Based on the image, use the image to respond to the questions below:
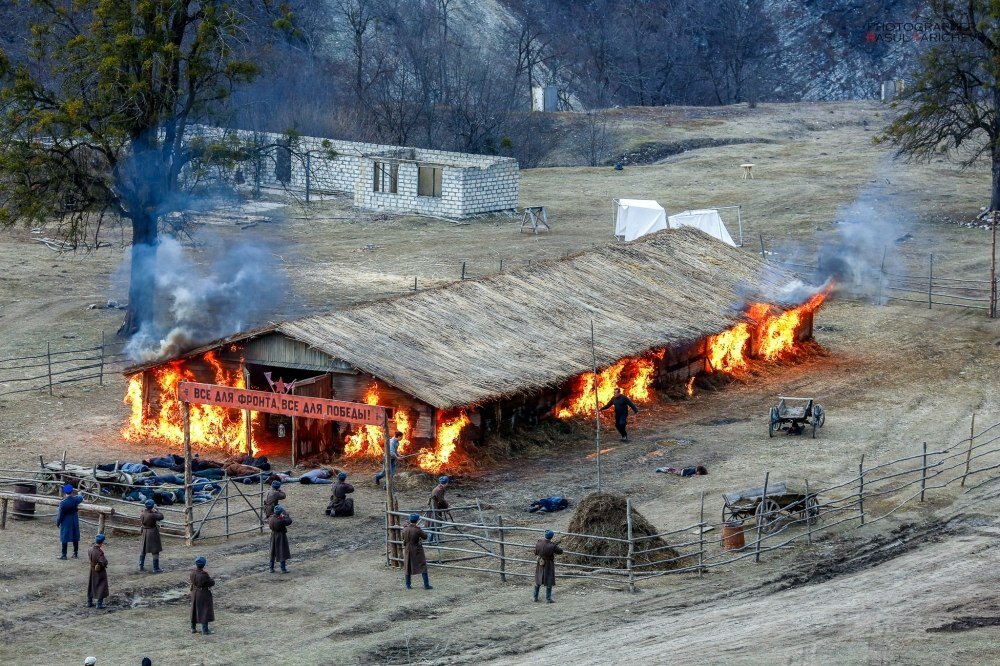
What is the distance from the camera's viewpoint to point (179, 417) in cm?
3216

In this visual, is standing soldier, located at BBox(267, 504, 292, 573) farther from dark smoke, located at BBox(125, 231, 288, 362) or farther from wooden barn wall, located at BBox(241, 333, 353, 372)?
dark smoke, located at BBox(125, 231, 288, 362)

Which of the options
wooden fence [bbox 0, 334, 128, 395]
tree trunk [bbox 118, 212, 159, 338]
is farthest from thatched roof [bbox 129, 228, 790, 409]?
tree trunk [bbox 118, 212, 159, 338]

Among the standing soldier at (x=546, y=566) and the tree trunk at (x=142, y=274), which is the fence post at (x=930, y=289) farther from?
the standing soldier at (x=546, y=566)

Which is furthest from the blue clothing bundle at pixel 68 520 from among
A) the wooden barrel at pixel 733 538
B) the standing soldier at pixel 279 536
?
the wooden barrel at pixel 733 538

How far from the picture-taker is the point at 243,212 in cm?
5778

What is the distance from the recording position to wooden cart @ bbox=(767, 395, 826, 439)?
32.5 meters

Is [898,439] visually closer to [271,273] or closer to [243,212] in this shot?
[271,273]

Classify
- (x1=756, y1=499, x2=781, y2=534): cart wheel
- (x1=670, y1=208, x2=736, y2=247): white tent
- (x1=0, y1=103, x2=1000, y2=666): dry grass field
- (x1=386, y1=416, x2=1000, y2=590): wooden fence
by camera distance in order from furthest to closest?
1. (x1=670, y1=208, x2=736, y2=247): white tent
2. (x1=756, y1=499, x2=781, y2=534): cart wheel
3. (x1=386, y1=416, x2=1000, y2=590): wooden fence
4. (x1=0, y1=103, x2=1000, y2=666): dry grass field

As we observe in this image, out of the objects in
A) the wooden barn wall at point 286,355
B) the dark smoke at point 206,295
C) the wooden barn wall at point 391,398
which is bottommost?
the wooden barn wall at point 391,398

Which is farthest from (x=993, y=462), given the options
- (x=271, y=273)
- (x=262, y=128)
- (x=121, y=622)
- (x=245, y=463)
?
(x=262, y=128)

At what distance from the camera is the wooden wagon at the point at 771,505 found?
25281 millimetres

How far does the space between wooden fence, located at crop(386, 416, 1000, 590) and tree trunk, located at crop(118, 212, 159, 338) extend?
56.9ft

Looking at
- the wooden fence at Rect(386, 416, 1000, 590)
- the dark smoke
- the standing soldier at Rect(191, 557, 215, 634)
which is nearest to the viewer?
the standing soldier at Rect(191, 557, 215, 634)

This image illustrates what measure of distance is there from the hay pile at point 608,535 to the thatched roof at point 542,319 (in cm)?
572
